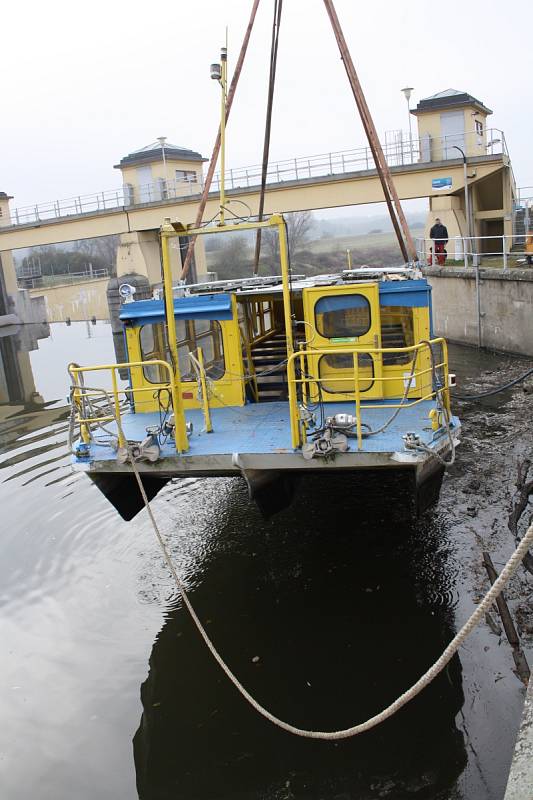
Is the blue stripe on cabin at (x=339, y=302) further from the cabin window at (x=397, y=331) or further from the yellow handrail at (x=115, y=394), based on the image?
the yellow handrail at (x=115, y=394)

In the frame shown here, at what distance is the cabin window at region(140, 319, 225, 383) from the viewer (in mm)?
10414

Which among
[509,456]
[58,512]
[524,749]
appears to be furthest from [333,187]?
[524,749]

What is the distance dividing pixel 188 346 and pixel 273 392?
154cm

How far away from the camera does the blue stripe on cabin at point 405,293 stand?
9758mm

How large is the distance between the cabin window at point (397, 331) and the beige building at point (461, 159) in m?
19.9

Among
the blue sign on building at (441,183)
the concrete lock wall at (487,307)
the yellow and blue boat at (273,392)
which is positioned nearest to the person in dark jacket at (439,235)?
the concrete lock wall at (487,307)

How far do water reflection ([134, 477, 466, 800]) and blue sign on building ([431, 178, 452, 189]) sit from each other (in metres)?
22.1

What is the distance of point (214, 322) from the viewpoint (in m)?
10.6

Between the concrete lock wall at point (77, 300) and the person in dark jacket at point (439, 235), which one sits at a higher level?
the person in dark jacket at point (439, 235)

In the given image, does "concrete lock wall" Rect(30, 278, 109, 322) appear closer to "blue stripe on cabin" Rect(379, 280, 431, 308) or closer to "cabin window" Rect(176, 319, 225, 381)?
"cabin window" Rect(176, 319, 225, 381)

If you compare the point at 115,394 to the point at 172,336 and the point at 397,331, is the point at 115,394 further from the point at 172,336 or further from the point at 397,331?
the point at 397,331

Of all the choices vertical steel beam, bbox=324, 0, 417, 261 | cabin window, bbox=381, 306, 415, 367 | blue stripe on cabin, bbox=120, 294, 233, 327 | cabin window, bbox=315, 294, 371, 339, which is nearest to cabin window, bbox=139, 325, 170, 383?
blue stripe on cabin, bbox=120, 294, 233, 327

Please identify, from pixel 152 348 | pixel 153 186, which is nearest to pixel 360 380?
pixel 152 348

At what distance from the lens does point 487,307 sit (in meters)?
22.6
